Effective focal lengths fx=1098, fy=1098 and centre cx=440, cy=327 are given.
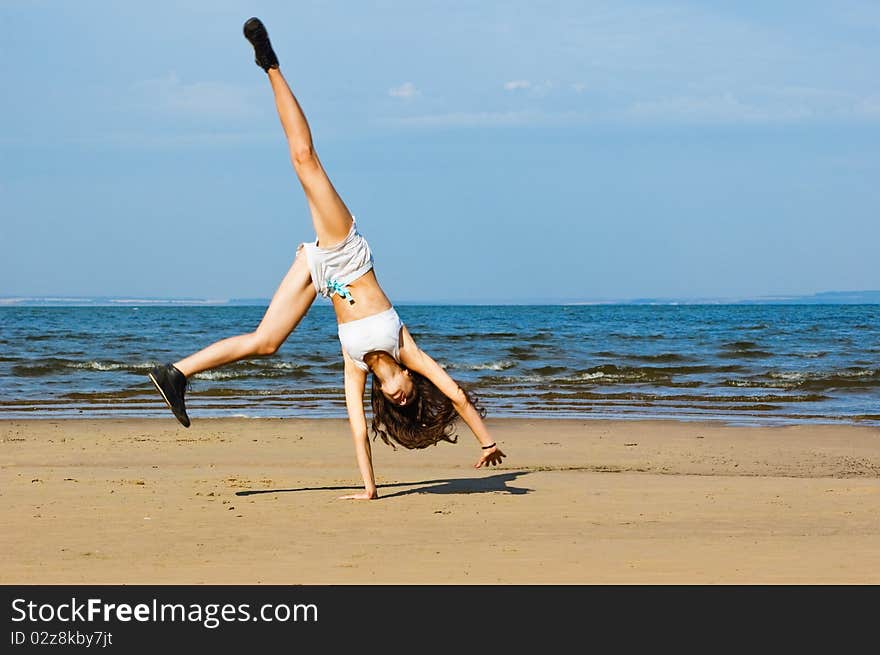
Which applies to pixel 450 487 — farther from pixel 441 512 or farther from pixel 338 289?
pixel 338 289

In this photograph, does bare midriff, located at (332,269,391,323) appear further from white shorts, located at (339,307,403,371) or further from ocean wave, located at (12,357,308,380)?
ocean wave, located at (12,357,308,380)

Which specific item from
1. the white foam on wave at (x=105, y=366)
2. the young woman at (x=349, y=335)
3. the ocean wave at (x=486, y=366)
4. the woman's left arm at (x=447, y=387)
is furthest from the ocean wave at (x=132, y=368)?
the woman's left arm at (x=447, y=387)

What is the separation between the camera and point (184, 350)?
35.6 metres

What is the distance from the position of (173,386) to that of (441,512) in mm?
1980

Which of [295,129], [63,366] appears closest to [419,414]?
[295,129]

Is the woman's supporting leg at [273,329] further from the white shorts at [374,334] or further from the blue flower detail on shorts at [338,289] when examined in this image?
the white shorts at [374,334]

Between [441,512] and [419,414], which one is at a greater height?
[419,414]

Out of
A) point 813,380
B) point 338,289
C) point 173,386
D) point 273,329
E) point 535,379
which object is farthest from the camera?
point 535,379

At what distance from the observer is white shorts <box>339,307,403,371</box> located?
7629mm

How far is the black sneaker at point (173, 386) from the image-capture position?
7258mm

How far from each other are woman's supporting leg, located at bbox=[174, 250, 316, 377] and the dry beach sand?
1.02 metres

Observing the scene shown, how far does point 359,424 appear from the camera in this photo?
26.7ft
